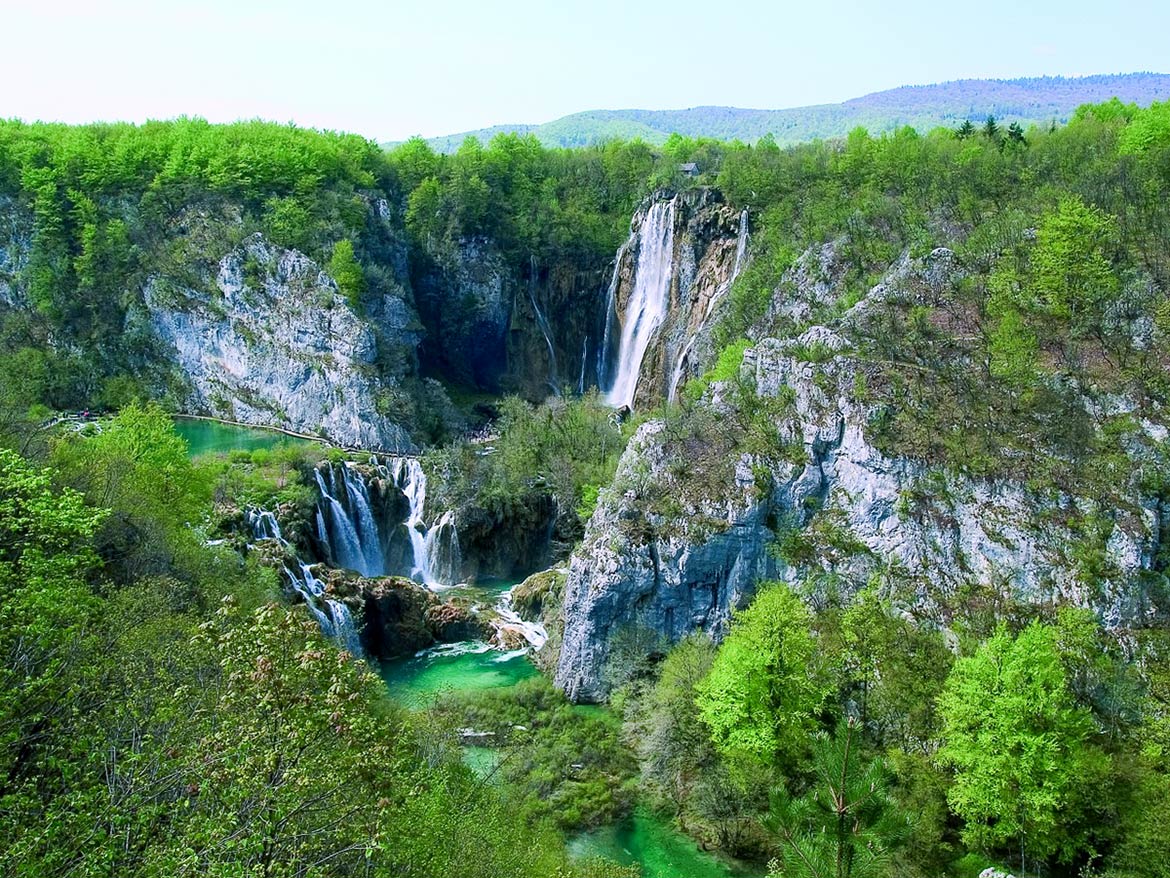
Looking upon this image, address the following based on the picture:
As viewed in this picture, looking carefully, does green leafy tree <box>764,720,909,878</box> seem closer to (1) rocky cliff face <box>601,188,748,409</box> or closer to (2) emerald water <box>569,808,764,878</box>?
(2) emerald water <box>569,808,764,878</box>

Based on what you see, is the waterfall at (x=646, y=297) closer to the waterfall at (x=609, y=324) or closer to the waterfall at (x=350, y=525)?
the waterfall at (x=609, y=324)

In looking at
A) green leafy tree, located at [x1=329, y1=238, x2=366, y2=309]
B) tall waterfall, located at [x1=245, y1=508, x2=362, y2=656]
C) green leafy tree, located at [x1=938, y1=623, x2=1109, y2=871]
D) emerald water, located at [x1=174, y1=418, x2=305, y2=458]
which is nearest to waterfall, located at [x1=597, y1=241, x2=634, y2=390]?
green leafy tree, located at [x1=329, y1=238, x2=366, y2=309]

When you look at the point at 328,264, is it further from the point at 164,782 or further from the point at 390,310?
the point at 164,782

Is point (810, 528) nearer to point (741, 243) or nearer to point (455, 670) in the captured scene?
point (455, 670)

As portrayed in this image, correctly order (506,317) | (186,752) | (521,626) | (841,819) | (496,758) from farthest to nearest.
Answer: (506,317), (521,626), (496,758), (841,819), (186,752)

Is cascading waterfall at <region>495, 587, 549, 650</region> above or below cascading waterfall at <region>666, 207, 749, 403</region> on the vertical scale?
below

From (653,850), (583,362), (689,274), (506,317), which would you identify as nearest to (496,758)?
(653,850)

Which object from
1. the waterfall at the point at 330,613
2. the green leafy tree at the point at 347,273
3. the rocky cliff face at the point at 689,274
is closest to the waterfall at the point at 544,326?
the rocky cliff face at the point at 689,274

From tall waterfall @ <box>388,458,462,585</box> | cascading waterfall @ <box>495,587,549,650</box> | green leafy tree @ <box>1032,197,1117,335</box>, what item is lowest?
cascading waterfall @ <box>495,587,549,650</box>
